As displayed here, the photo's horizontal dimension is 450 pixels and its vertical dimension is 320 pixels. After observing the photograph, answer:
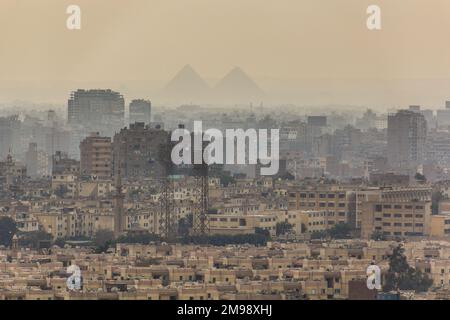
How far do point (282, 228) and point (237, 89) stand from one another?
18.2 metres

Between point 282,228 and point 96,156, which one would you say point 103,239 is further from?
point 96,156

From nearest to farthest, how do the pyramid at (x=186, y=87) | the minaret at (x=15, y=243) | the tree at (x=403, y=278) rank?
the tree at (x=403, y=278) → the minaret at (x=15, y=243) → the pyramid at (x=186, y=87)

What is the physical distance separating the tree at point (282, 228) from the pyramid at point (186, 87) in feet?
37.6

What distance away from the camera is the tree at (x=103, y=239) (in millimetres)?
23359

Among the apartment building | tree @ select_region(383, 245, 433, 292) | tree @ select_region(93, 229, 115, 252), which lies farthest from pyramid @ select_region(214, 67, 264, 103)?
tree @ select_region(383, 245, 433, 292)

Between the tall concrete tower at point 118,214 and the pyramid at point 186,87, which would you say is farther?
the pyramid at point 186,87

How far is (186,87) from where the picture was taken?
43.8 metres

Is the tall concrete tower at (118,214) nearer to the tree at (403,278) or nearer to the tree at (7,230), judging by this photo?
the tree at (7,230)

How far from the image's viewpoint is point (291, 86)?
41.5 m

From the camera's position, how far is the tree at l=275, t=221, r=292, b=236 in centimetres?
2647

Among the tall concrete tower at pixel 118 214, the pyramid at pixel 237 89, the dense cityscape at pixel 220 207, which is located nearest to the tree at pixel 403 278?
the dense cityscape at pixel 220 207

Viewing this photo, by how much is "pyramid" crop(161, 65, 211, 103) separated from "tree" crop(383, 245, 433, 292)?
19429 mm

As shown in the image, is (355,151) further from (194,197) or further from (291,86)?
(194,197)

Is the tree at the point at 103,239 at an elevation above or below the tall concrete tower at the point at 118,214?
below
